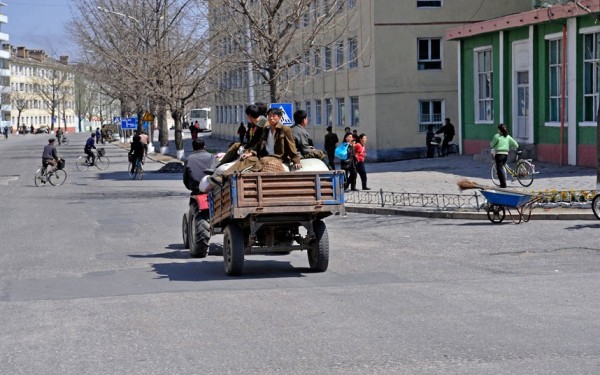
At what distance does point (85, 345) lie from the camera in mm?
8453

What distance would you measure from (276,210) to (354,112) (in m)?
38.8

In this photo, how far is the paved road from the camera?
7.74 meters

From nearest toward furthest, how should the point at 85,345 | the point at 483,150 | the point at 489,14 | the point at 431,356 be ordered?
the point at 431,356
the point at 85,345
the point at 483,150
the point at 489,14

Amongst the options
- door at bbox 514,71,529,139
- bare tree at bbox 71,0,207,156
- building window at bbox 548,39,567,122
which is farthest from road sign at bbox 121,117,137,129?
building window at bbox 548,39,567,122

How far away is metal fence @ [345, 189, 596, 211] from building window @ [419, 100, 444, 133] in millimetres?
21388

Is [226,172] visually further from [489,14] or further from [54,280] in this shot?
A: [489,14]

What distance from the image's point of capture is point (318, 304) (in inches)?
408

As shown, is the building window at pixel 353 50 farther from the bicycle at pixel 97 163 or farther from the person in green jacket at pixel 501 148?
the person in green jacket at pixel 501 148

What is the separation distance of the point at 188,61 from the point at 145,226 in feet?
80.5

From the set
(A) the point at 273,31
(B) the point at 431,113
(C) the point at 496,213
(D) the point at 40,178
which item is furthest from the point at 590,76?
(D) the point at 40,178

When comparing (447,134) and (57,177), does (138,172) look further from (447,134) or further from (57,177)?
(447,134)

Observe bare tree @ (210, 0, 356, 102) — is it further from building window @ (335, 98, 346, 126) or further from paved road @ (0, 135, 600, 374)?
building window @ (335, 98, 346, 126)

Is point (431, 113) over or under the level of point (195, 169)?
over

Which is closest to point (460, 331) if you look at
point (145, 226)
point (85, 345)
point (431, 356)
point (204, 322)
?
point (431, 356)
